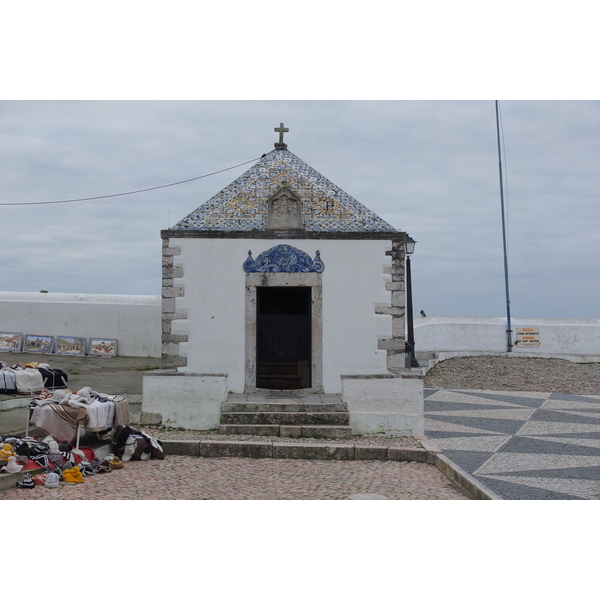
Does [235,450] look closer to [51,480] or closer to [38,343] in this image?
[51,480]

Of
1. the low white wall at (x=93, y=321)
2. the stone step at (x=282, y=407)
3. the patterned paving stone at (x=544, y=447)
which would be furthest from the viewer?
the low white wall at (x=93, y=321)

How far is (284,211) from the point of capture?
10.4 meters

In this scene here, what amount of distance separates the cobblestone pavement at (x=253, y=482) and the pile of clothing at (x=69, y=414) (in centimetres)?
62

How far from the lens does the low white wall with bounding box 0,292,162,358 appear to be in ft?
57.3

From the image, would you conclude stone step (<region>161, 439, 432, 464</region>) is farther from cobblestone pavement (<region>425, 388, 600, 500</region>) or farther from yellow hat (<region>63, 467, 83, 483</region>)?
yellow hat (<region>63, 467, 83, 483</region>)

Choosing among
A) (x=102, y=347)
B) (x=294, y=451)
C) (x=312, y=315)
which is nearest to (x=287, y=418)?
(x=294, y=451)

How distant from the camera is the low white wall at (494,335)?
20.1 m

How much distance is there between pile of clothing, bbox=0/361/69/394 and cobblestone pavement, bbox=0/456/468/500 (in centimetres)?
350

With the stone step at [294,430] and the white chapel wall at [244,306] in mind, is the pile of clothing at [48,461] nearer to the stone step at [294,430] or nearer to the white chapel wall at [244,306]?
the stone step at [294,430]

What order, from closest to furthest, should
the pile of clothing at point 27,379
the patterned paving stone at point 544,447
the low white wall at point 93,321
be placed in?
the patterned paving stone at point 544,447 < the pile of clothing at point 27,379 < the low white wall at point 93,321

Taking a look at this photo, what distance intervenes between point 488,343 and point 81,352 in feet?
39.1

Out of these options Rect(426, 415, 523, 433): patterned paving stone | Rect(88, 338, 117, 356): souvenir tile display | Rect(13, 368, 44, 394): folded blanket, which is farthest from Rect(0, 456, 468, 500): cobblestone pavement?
Rect(88, 338, 117, 356): souvenir tile display

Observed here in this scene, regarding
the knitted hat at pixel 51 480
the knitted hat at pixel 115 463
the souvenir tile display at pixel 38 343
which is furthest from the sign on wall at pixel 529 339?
the knitted hat at pixel 51 480

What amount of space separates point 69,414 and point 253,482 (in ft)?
7.18
